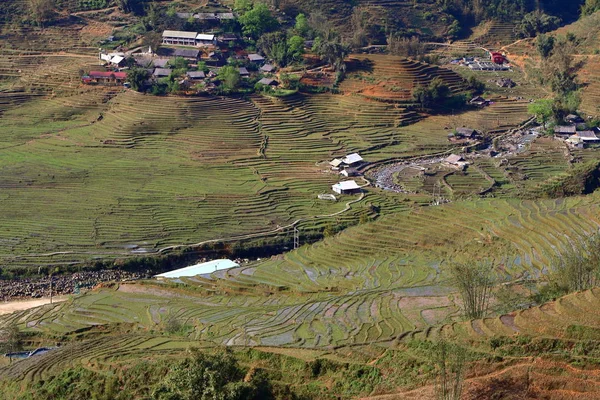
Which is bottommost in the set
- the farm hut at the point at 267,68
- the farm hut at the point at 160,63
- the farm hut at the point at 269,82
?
the farm hut at the point at 269,82

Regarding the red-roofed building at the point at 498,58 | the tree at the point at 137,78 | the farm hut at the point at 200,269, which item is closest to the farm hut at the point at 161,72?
the tree at the point at 137,78

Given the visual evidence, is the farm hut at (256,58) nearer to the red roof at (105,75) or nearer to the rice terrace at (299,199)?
the rice terrace at (299,199)

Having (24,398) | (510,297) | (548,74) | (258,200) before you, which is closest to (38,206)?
(258,200)

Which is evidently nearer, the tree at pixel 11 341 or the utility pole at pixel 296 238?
the tree at pixel 11 341

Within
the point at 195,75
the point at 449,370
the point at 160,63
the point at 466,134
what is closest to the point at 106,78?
the point at 160,63

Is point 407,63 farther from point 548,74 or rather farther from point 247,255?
point 247,255

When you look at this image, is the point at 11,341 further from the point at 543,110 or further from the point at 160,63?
the point at 543,110

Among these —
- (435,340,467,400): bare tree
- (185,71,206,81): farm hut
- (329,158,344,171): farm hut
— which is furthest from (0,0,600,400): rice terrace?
(329,158,344,171): farm hut
